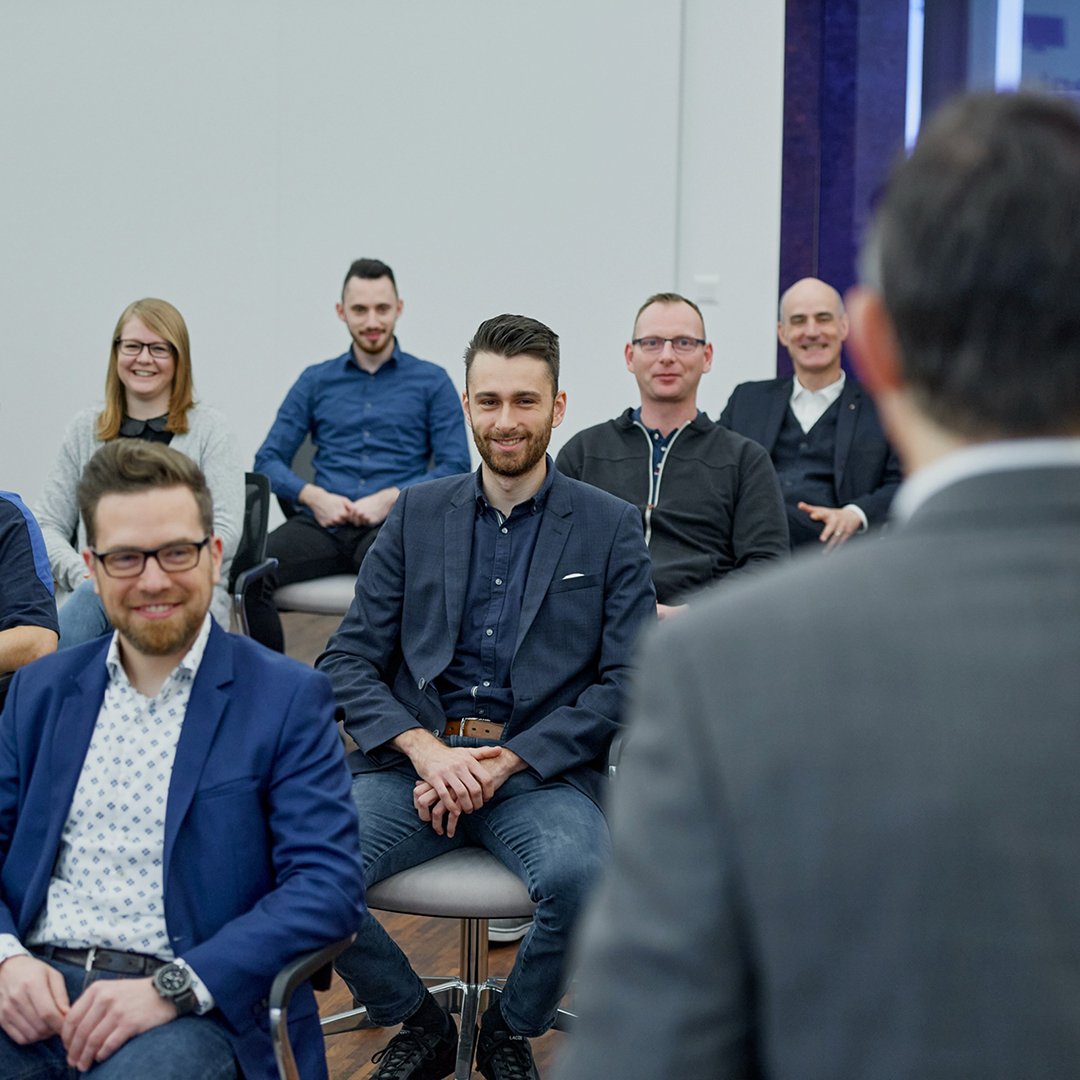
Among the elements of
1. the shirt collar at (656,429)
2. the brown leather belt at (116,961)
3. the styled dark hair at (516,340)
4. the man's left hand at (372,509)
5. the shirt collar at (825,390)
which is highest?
the styled dark hair at (516,340)

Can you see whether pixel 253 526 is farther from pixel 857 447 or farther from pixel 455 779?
pixel 455 779

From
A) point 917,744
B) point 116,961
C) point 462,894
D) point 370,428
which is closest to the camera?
point 917,744

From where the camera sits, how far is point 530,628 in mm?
2598

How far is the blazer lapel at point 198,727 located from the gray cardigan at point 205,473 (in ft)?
6.92

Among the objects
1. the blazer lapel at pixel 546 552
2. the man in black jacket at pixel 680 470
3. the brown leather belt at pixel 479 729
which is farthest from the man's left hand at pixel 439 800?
the man in black jacket at pixel 680 470

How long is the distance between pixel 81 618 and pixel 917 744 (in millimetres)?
3251

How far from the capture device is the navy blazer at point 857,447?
415 cm

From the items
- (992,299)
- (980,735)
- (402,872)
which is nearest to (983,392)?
(992,299)

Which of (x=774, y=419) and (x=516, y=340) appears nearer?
(x=516, y=340)

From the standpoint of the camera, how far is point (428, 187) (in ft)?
20.3

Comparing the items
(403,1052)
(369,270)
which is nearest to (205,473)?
(369,270)

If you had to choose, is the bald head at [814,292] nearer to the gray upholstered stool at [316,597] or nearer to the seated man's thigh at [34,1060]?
the gray upholstered stool at [316,597]

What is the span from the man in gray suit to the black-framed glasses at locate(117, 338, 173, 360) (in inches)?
147

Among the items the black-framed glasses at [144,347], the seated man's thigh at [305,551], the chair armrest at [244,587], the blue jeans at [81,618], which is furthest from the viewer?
the seated man's thigh at [305,551]
